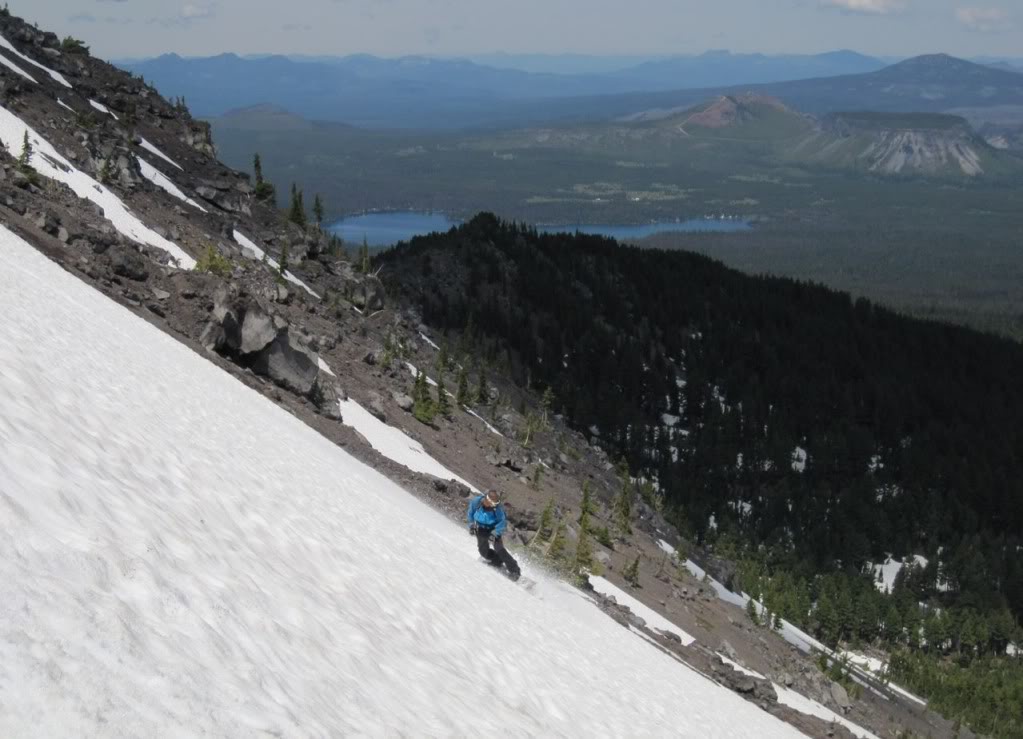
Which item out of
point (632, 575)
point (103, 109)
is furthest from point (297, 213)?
point (632, 575)

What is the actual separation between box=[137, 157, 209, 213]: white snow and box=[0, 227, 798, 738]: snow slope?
36453 mm

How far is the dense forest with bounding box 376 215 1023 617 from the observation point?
5477 inches

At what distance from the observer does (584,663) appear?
699 inches

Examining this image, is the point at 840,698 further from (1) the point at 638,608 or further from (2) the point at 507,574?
(2) the point at 507,574

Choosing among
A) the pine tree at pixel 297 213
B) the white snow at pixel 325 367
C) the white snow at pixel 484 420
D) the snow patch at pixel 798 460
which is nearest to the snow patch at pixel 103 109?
the pine tree at pixel 297 213

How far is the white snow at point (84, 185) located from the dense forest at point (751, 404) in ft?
270

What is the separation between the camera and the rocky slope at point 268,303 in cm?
3214

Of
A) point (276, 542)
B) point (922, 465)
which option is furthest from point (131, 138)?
point (922, 465)

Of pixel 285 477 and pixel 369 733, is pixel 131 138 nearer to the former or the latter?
pixel 285 477

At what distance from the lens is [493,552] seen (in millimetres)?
22812

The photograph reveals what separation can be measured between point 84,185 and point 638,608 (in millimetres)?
32386

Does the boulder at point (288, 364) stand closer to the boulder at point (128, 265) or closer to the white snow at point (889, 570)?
the boulder at point (128, 265)

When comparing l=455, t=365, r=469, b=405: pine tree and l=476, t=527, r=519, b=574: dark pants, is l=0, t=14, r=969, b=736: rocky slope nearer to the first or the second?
l=455, t=365, r=469, b=405: pine tree

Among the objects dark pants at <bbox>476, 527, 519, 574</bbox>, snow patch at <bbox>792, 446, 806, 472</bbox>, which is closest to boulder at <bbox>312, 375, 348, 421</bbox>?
dark pants at <bbox>476, 527, 519, 574</bbox>
